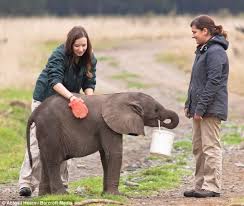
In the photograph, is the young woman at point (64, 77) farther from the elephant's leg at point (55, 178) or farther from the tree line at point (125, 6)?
the tree line at point (125, 6)

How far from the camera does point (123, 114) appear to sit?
986cm

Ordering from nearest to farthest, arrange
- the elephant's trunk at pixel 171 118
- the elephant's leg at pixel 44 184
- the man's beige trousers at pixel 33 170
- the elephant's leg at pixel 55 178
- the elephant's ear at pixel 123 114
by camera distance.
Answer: the elephant's ear at pixel 123 114 < the elephant's leg at pixel 55 178 < the elephant's leg at pixel 44 184 < the elephant's trunk at pixel 171 118 < the man's beige trousers at pixel 33 170

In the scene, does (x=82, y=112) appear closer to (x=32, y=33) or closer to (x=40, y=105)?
(x=40, y=105)

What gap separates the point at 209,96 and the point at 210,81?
0.16 m

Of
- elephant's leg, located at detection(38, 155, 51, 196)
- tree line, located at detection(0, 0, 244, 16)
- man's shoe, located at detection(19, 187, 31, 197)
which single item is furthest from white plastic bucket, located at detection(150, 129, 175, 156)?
tree line, located at detection(0, 0, 244, 16)

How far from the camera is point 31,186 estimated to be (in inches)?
419

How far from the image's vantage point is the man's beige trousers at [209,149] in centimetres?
1014

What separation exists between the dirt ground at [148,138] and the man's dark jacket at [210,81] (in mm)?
997

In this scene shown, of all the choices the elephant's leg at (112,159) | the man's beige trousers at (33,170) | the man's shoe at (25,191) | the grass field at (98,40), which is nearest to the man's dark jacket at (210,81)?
the elephant's leg at (112,159)

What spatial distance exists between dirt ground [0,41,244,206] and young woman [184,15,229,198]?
1.14 feet

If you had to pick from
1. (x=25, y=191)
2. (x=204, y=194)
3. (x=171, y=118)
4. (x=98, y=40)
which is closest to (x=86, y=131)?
(x=171, y=118)

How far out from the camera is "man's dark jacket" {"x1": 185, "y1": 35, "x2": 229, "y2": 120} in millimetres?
9969

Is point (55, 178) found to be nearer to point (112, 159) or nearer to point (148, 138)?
point (112, 159)

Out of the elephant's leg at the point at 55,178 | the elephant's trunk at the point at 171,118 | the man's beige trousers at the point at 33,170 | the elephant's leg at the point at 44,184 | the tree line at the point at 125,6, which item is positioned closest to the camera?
the elephant's leg at the point at 55,178
